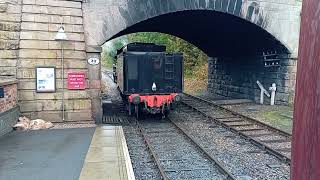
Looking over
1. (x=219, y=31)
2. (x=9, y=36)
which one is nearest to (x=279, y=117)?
(x=219, y=31)

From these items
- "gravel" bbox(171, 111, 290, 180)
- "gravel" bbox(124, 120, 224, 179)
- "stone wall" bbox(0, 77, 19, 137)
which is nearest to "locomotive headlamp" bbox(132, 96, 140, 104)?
"gravel" bbox(124, 120, 224, 179)

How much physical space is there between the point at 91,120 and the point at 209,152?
5381mm

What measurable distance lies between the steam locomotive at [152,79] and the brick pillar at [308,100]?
47.3ft

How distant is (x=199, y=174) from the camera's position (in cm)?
812

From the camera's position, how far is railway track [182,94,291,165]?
32.8ft

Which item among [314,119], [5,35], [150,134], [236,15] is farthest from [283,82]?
[314,119]

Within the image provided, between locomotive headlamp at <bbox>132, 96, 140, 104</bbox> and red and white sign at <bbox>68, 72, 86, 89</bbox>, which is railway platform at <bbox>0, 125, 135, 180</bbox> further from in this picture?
locomotive headlamp at <bbox>132, 96, 140, 104</bbox>

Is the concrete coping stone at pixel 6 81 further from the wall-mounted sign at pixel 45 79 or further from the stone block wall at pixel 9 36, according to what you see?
the wall-mounted sign at pixel 45 79

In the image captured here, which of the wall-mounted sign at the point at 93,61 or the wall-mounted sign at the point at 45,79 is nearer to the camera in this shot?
the wall-mounted sign at the point at 45,79

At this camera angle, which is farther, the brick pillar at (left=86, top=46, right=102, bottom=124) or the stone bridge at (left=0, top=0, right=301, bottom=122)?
the brick pillar at (left=86, top=46, right=102, bottom=124)

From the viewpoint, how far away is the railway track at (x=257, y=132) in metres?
10.0

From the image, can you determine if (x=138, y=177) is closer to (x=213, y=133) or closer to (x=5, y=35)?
(x=213, y=133)

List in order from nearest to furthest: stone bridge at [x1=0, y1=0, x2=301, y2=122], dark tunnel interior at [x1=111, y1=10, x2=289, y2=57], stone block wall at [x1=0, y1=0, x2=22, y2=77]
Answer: stone block wall at [x1=0, y1=0, x2=22, y2=77] < stone bridge at [x1=0, y1=0, x2=301, y2=122] < dark tunnel interior at [x1=111, y1=10, x2=289, y2=57]

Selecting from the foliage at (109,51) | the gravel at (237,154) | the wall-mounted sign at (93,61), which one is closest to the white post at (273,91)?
the gravel at (237,154)
